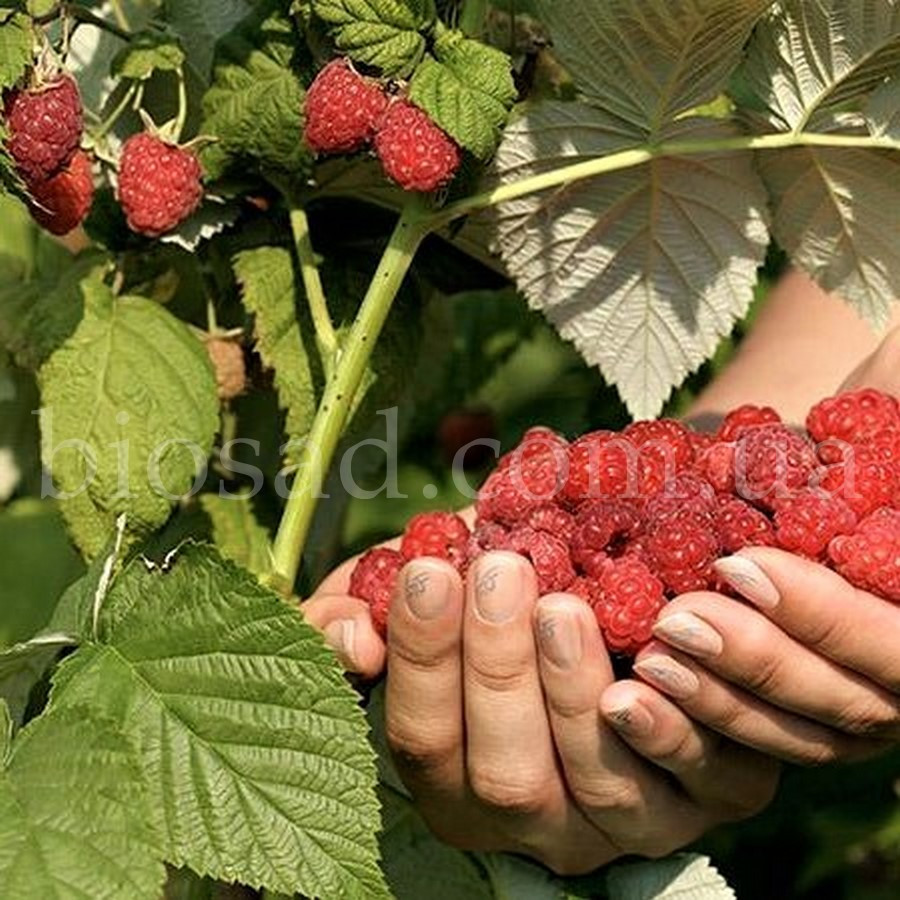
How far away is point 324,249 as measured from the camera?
1.48m

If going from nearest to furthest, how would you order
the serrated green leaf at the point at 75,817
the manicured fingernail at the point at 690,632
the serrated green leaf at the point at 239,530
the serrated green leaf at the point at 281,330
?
the serrated green leaf at the point at 75,817 → the manicured fingernail at the point at 690,632 → the serrated green leaf at the point at 281,330 → the serrated green leaf at the point at 239,530

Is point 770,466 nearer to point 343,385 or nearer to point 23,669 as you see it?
point 343,385

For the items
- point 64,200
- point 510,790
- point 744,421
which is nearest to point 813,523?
point 744,421

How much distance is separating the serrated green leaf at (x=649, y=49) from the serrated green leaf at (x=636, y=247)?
0.02 metres

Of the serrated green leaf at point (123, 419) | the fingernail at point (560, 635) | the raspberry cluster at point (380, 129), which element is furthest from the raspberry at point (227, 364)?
the fingernail at point (560, 635)

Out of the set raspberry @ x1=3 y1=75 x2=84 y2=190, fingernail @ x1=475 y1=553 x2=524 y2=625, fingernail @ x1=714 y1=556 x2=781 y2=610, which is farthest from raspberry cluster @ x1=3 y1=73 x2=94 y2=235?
fingernail @ x1=714 y1=556 x2=781 y2=610

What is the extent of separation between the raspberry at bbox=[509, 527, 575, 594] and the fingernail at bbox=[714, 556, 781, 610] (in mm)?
95

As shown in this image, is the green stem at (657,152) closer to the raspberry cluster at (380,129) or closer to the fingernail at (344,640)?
the raspberry cluster at (380,129)

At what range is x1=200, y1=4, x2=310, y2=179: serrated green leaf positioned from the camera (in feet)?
4.42

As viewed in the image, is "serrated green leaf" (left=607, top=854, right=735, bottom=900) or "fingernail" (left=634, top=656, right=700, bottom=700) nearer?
"fingernail" (left=634, top=656, right=700, bottom=700)

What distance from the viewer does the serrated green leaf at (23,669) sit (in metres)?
1.23

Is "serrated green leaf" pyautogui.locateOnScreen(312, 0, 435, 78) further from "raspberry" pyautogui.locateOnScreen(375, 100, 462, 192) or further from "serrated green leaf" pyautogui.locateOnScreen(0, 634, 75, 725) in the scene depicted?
"serrated green leaf" pyautogui.locateOnScreen(0, 634, 75, 725)

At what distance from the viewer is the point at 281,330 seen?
1432 mm

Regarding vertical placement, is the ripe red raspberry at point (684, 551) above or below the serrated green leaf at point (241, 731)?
above
